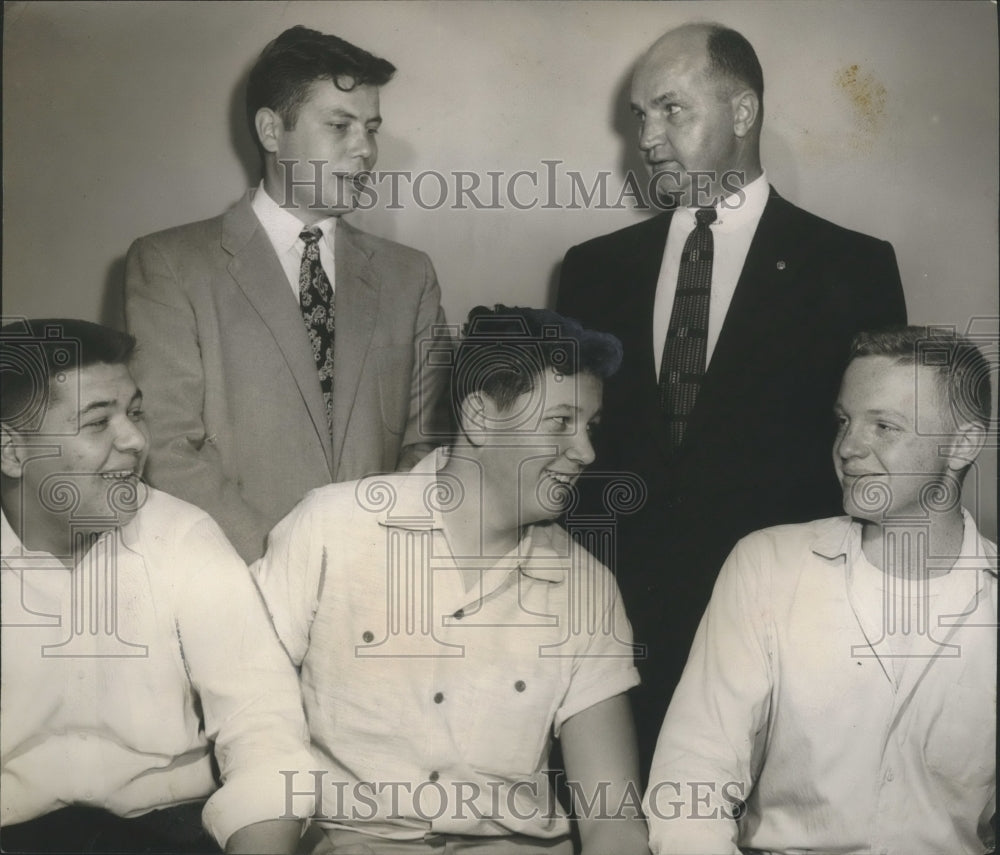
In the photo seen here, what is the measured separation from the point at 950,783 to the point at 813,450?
657mm

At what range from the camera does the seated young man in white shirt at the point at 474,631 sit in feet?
7.08

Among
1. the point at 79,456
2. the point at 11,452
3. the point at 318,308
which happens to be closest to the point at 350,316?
the point at 318,308

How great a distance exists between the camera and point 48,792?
7.32 ft

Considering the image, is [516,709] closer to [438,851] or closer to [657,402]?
[438,851]

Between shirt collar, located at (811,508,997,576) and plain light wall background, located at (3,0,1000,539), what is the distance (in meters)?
0.45

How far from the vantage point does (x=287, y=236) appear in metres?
2.36

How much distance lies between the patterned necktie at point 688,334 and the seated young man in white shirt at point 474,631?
0.43ft

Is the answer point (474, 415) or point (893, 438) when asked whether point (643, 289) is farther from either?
point (893, 438)

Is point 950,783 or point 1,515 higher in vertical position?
point 1,515

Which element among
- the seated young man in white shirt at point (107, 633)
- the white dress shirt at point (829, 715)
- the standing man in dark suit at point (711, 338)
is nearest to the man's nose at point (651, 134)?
the standing man in dark suit at point (711, 338)

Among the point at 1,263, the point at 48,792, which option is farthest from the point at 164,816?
the point at 1,263

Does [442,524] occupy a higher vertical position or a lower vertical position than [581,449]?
lower

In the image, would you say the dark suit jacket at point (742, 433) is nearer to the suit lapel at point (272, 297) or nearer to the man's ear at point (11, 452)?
the suit lapel at point (272, 297)

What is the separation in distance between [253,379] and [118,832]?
2.92ft
